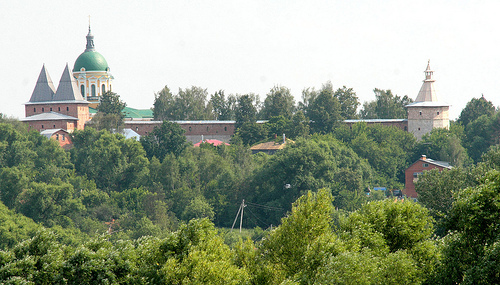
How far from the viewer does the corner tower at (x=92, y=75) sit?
56.5 m

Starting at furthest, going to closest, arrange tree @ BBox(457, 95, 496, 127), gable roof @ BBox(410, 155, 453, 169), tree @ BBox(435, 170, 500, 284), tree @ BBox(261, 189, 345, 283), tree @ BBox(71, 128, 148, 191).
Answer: tree @ BBox(457, 95, 496, 127)
tree @ BBox(71, 128, 148, 191)
gable roof @ BBox(410, 155, 453, 169)
tree @ BBox(261, 189, 345, 283)
tree @ BBox(435, 170, 500, 284)

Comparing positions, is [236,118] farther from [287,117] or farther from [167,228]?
[167,228]

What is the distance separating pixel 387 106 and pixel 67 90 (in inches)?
854

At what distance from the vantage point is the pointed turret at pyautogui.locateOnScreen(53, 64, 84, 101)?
49.4 meters

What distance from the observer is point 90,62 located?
187 feet

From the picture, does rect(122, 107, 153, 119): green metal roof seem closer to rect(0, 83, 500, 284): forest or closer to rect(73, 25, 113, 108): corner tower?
rect(73, 25, 113, 108): corner tower

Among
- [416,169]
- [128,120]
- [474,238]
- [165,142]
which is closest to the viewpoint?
[474,238]

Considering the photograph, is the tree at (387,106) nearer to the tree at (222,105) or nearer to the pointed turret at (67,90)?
the tree at (222,105)

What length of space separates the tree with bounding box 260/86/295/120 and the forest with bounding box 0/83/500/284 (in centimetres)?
13

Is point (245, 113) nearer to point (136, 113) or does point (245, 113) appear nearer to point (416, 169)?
point (416, 169)

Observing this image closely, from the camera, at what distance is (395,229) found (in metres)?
14.0

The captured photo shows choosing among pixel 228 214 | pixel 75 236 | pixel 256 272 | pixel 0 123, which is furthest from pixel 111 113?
pixel 256 272

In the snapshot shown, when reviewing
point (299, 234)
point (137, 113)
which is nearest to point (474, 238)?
point (299, 234)

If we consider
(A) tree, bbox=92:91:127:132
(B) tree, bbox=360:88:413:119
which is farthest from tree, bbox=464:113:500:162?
(A) tree, bbox=92:91:127:132
